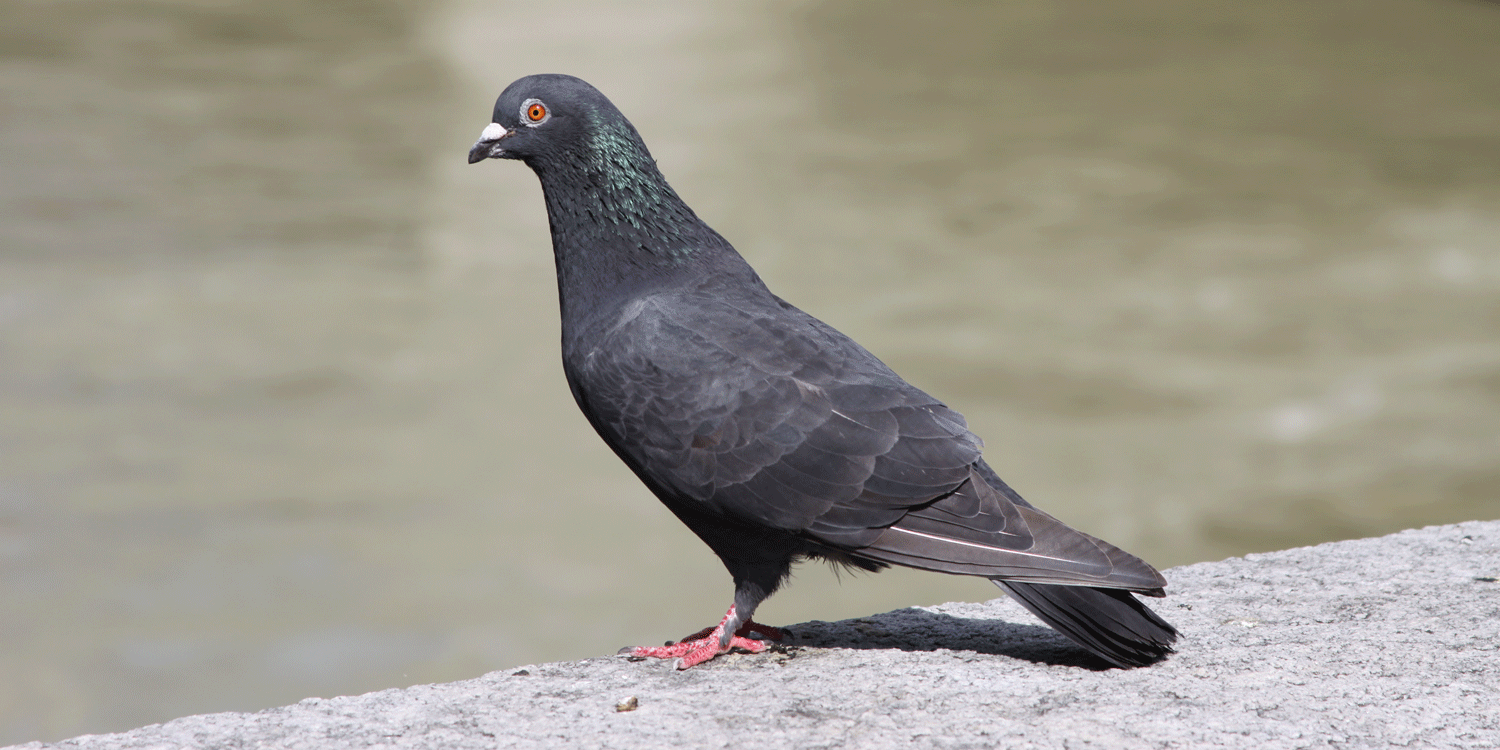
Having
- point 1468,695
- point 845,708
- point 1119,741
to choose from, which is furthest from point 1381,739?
point 845,708

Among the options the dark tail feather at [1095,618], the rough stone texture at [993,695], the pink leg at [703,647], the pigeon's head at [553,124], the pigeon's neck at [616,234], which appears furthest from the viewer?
the pigeon's head at [553,124]

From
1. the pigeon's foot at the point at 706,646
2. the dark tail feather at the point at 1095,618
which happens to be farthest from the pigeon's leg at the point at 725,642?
the dark tail feather at the point at 1095,618

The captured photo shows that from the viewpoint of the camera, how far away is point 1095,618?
3.91 metres

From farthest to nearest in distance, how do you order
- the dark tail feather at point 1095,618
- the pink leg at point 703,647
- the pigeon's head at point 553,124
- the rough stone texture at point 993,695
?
the pigeon's head at point 553,124 < the pink leg at point 703,647 < the dark tail feather at point 1095,618 < the rough stone texture at point 993,695

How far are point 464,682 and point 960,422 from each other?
181 centimetres

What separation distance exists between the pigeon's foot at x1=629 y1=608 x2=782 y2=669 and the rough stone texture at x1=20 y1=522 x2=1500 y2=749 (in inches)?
1.8

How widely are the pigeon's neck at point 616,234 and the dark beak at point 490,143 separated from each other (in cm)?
19

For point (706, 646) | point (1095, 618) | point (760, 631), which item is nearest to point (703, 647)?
point (706, 646)

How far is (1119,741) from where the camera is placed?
343cm

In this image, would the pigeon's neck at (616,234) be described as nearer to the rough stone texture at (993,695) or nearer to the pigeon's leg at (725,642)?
the pigeon's leg at (725,642)

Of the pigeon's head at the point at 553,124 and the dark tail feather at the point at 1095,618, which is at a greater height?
the pigeon's head at the point at 553,124

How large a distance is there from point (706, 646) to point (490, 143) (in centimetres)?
198

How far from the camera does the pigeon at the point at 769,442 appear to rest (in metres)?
3.92

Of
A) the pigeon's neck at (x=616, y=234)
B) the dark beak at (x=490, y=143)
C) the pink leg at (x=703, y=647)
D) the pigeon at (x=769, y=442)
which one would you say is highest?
the dark beak at (x=490, y=143)
